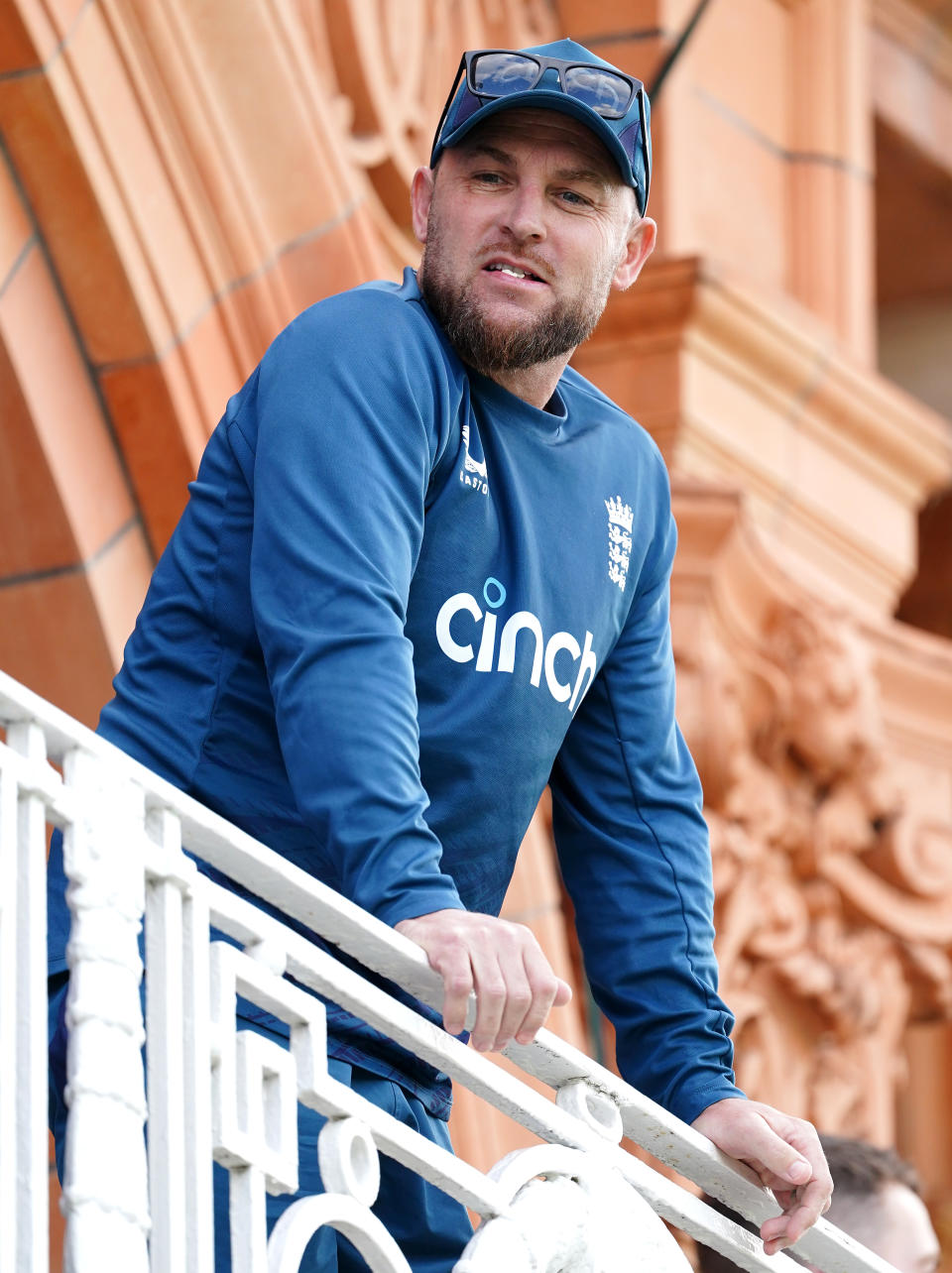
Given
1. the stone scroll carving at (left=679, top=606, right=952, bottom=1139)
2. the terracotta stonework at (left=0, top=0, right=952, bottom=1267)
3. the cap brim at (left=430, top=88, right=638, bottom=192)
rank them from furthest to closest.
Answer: the stone scroll carving at (left=679, top=606, right=952, bottom=1139) < the terracotta stonework at (left=0, top=0, right=952, bottom=1267) < the cap brim at (left=430, top=88, right=638, bottom=192)

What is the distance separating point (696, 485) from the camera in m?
5.33

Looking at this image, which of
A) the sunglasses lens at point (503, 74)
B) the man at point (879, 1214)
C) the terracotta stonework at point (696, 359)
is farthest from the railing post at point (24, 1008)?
the terracotta stonework at point (696, 359)

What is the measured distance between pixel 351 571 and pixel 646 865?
2.27 ft

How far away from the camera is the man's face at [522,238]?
102 inches

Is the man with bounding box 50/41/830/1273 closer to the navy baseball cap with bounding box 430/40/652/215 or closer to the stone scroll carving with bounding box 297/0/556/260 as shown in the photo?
the navy baseball cap with bounding box 430/40/652/215

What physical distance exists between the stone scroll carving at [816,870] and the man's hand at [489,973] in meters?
3.33

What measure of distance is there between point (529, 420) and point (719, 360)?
3.47 meters

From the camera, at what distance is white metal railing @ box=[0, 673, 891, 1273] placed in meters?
1.95

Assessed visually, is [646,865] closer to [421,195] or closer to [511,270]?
[511,270]

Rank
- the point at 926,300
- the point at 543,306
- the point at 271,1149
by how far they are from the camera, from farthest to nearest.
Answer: the point at 926,300 → the point at 543,306 → the point at 271,1149

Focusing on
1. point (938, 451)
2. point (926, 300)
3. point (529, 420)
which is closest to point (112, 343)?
point (529, 420)

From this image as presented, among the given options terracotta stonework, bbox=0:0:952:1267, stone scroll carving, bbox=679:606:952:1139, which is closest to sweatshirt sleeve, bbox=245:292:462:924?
terracotta stonework, bbox=0:0:952:1267

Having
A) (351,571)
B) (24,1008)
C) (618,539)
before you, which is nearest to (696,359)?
(618,539)

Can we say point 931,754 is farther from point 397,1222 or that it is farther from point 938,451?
point 397,1222
